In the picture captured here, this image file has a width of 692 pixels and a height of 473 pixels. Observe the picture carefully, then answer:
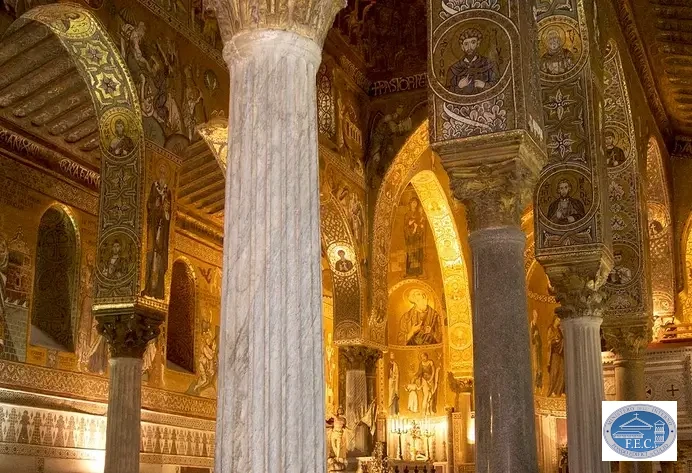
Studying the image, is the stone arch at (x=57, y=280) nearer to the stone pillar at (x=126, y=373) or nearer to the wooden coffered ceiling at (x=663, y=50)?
the stone pillar at (x=126, y=373)

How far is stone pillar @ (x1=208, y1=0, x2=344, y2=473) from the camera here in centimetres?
404

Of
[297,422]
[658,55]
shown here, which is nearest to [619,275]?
[658,55]

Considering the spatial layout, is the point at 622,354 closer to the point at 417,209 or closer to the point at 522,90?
the point at 522,90

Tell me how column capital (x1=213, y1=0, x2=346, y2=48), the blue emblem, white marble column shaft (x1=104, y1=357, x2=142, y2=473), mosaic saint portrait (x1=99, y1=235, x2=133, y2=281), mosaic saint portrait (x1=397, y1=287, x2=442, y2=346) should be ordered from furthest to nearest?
mosaic saint portrait (x1=397, y1=287, x2=442, y2=346) → mosaic saint portrait (x1=99, y1=235, x2=133, y2=281) → white marble column shaft (x1=104, y1=357, x2=142, y2=473) → column capital (x1=213, y1=0, x2=346, y2=48) → the blue emblem

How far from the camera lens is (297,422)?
4.03 m

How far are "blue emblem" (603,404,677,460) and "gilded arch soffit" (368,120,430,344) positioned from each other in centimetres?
1090

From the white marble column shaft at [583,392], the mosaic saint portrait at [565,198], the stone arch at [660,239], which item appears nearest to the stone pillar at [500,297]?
the mosaic saint portrait at [565,198]

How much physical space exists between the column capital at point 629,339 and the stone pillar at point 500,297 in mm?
4860

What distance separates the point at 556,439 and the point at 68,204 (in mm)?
10815

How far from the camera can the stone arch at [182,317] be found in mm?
15984

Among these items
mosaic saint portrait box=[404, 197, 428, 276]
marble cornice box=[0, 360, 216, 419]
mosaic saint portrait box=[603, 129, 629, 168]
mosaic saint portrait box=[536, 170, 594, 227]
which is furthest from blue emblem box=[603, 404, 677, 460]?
mosaic saint portrait box=[404, 197, 428, 276]

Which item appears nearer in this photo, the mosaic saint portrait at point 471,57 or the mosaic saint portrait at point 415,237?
the mosaic saint portrait at point 471,57

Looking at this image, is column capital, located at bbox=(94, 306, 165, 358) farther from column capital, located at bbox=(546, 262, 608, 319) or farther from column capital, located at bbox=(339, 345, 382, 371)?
column capital, located at bbox=(339, 345, 382, 371)

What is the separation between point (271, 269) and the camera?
4.22 metres
